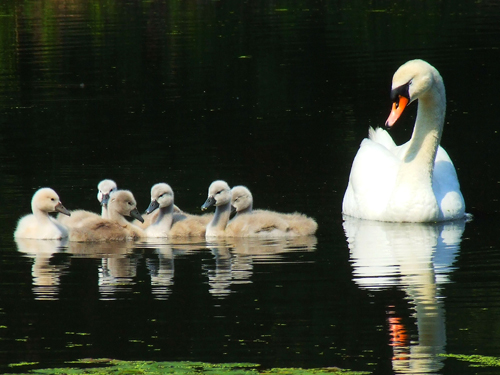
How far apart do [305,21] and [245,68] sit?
1141 centimetres

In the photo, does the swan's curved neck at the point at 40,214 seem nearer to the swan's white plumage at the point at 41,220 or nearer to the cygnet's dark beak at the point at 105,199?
the swan's white plumage at the point at 41,220

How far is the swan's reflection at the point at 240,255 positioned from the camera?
9789 mm

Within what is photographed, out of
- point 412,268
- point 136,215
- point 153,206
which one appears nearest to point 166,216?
point 153,206

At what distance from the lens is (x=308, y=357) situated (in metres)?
7.57

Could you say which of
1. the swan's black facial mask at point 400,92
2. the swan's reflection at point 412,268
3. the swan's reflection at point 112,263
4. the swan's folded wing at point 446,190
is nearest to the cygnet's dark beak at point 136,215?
the swan's reflection at point 112,263

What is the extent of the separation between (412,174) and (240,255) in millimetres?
2631

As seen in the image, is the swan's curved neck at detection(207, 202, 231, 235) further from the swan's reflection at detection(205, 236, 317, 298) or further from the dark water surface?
the dark water surface

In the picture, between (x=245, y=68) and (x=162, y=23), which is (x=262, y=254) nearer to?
(x=245, y=68)

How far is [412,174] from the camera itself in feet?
41.0

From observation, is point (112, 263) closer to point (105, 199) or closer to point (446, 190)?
point (105, 199)

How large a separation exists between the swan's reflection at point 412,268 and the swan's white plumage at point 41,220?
3.20 m

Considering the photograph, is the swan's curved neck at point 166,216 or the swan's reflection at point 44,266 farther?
the swan's curved neck at point 166,216

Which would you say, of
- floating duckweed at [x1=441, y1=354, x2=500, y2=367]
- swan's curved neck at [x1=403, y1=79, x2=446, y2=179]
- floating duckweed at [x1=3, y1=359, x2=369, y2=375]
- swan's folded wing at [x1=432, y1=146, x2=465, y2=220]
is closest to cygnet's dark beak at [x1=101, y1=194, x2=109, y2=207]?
swan's curved neck at [x1=403, y1=79, x2=446, y2=179]

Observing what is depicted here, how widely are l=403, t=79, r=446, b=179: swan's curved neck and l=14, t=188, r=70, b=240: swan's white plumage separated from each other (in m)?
4.09
